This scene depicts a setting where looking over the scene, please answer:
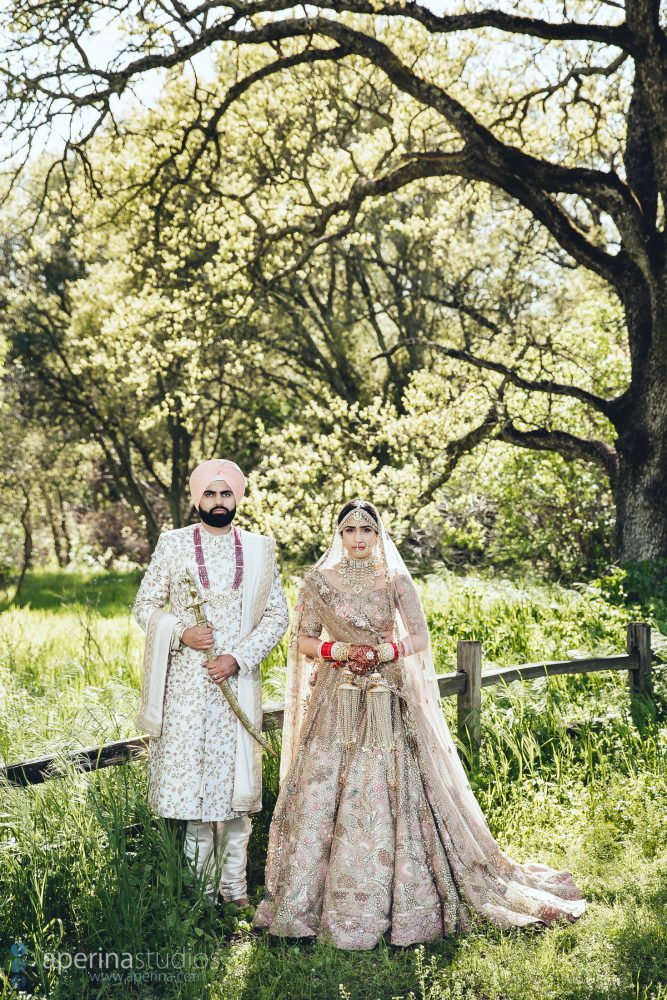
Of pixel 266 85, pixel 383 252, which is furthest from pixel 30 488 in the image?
pixel 266 85

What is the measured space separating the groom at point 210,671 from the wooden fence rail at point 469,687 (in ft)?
0.83

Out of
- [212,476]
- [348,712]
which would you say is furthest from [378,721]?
[212,476]

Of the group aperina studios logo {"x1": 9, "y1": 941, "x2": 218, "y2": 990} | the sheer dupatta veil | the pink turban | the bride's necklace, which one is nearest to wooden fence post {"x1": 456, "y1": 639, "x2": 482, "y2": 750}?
the sheer dupatta veil

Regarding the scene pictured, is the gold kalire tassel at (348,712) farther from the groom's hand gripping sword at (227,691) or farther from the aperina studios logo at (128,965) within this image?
the aperina studios logo at (128,965)

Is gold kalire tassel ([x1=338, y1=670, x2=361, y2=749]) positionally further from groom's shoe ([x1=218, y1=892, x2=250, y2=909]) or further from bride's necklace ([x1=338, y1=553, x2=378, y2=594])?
groom's shoe ([x1=218, y1=892, x2=250, y2=909])

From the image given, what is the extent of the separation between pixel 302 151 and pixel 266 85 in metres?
1.18

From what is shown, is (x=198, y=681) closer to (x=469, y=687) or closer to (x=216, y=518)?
(x=216, y=518)

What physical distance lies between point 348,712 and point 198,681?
726mm

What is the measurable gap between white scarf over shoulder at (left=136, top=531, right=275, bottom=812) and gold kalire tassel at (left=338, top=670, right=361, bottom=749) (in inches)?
15.5

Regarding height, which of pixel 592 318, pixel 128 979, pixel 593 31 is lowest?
pixel 128 979

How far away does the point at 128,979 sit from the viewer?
3.66 m

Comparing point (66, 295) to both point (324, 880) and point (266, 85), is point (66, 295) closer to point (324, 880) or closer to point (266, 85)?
point (266, 85)

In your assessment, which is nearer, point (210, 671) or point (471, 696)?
point (210, 671)

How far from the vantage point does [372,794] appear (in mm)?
4277
